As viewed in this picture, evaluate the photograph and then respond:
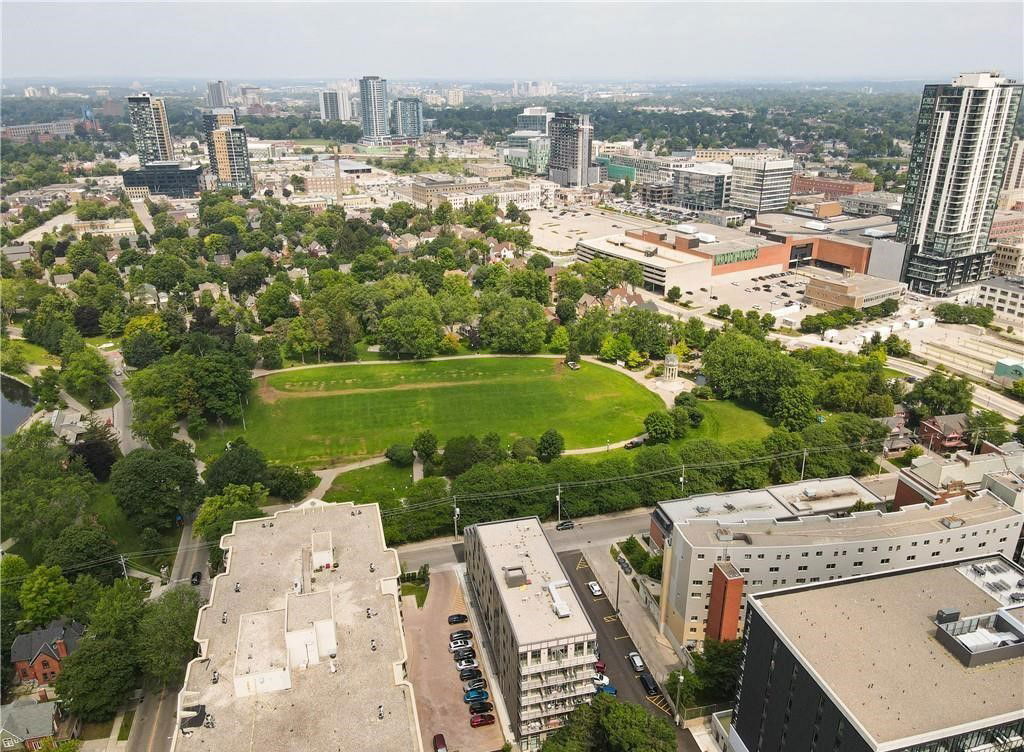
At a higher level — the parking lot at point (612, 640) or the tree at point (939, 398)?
the tree at point (939, 398)

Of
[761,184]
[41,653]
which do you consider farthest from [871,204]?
[41,653]

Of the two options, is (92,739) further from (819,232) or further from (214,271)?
(819,232)

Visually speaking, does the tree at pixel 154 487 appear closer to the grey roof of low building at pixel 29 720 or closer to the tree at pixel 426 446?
the grey roof of low building at pixel 29 720

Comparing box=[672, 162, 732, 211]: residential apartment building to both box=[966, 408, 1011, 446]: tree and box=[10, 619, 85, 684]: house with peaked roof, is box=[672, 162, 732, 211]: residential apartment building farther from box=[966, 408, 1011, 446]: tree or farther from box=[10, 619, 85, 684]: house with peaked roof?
box=[10, 619, 85, 684]: house with peaked roof

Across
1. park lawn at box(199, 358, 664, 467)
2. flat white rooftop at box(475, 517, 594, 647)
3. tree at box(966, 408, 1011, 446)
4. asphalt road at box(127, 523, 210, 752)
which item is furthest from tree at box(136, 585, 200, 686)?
tree at box(966, 408, 1011, 446)

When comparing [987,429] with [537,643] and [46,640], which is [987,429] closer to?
[537,643]

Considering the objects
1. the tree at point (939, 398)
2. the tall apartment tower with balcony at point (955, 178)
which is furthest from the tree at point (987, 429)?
the tall apartment tower with balcony at point (955, 178)

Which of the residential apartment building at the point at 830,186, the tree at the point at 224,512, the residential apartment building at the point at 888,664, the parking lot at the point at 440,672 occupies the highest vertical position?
the residential apartment building at the point at 830,186
